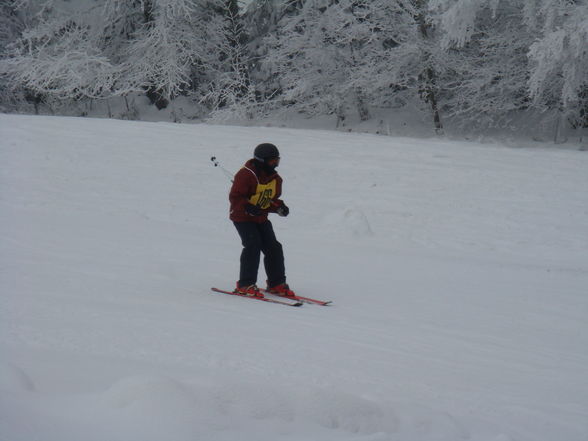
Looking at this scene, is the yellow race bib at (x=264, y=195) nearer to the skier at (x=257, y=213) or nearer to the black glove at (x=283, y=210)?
the skier at (x=257, y=213)

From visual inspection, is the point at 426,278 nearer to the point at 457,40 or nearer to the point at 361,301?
the point at 361,301

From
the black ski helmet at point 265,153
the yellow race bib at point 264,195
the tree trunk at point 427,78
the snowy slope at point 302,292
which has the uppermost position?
the tree trunk at point 427,78

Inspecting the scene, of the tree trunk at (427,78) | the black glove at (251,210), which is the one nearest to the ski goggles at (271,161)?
the black glove at (251,210)

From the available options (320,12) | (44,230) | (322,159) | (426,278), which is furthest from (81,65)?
(426,278)

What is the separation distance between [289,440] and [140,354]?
4.72 feet

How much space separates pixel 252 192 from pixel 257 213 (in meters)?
0.23

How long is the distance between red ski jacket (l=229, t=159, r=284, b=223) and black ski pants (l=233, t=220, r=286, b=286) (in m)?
0.10

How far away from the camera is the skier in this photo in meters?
6.18

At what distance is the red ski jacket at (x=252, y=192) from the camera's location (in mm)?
6180

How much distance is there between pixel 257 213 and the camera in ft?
20.3

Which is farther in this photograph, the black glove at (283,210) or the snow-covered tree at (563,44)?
the snow-covered tree at (563,44)

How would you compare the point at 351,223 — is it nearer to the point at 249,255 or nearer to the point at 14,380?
the point at 249,255

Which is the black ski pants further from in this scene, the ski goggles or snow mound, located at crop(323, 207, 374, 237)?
snow mound, located at crop(323, 207, 374, 237)

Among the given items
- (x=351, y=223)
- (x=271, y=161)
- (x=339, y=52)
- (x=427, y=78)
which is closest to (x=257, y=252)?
(x=271, y=161)
